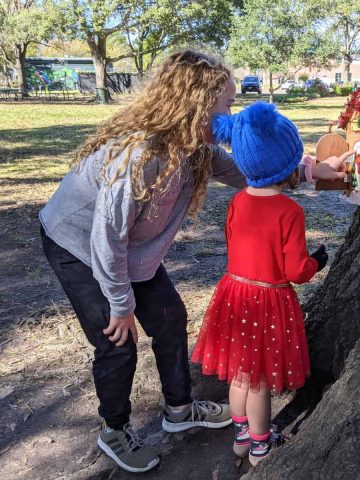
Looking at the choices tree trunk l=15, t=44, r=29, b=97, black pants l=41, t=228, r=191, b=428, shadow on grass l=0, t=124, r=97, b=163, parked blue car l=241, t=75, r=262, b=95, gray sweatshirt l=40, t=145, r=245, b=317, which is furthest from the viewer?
parked blue car l=241, t=75, r=262, b=95

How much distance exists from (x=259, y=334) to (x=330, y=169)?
647mm

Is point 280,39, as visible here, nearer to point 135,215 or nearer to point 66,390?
point 66,390

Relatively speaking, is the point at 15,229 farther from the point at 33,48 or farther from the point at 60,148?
the point at 33,48

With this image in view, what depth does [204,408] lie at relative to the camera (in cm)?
252

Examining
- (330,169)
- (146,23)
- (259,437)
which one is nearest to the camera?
(330,169)

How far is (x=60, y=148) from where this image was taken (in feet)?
36.7

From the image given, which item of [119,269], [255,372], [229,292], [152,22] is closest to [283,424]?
[255,372]

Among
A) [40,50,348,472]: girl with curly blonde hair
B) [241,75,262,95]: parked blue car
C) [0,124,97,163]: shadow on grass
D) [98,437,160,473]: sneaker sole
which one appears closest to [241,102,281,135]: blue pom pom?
[40,50,348,472]: girl with curly blonde hair

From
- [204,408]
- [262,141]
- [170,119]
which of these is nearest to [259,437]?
[204,408]

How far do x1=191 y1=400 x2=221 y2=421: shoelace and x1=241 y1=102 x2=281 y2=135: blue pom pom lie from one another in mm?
1310

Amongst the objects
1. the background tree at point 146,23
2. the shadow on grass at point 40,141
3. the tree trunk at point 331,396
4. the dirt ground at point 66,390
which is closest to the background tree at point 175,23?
the background tree at point 146,23

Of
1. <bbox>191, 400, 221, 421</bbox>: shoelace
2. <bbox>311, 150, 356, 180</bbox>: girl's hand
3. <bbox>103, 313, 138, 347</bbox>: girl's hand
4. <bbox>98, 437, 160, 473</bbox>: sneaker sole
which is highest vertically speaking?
<bbox>311, 150, 356, 180</bbox>: girl's hand

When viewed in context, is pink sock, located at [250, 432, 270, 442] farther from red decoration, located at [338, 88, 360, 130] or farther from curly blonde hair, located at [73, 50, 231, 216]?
red decoration, located at [338, 88, 360, 130]

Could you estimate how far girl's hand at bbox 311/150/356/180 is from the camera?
1.99 meters
